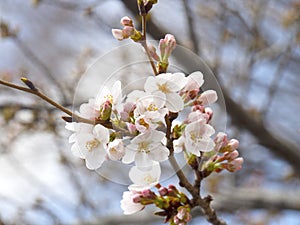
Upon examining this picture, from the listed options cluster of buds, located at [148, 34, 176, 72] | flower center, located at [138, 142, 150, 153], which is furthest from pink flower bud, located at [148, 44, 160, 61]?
flower center, located at [138, 142, 150, 153]

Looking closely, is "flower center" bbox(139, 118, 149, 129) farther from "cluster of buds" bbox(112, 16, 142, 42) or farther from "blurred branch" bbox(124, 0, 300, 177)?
"blurred branch" bbox(124, 0, 300, 177)

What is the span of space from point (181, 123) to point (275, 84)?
2.16 metres

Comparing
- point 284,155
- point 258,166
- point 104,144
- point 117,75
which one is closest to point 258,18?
point 284,155

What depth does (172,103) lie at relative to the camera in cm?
99

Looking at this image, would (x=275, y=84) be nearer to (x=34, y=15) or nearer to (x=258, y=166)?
(x=258, y=166)

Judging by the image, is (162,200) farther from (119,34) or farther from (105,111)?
(119,34)

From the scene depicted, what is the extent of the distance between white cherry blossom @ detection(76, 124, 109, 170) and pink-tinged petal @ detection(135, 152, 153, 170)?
0.07 metres

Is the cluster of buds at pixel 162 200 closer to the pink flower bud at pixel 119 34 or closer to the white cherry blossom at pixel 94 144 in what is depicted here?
the white cherry blossom at pixel 94 144

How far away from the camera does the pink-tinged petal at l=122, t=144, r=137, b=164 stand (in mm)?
963

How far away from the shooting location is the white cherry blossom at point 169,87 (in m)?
0.97

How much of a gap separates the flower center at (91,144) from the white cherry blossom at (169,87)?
0.16 meters

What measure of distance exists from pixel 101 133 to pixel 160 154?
0.44 feet

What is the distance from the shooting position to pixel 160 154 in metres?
0.97

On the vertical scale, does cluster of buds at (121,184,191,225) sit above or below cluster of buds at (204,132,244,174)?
below
